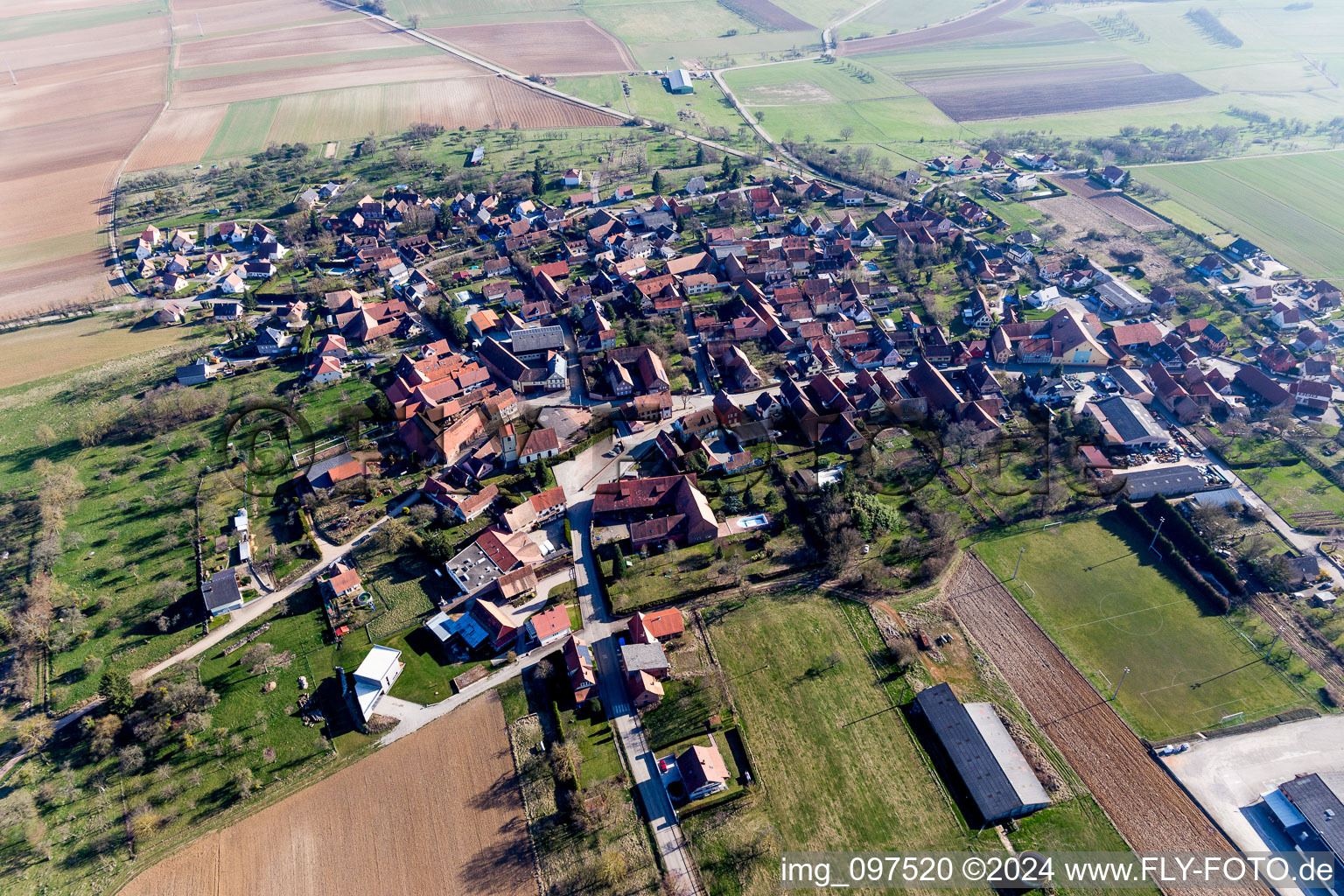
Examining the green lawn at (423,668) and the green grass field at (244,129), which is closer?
the green lawn at (423,668)

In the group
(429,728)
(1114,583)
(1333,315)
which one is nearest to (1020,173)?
(1333,315)

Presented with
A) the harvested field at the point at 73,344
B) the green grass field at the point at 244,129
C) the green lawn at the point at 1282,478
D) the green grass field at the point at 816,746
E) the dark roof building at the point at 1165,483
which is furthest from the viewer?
the green grass field at the point at 244,129

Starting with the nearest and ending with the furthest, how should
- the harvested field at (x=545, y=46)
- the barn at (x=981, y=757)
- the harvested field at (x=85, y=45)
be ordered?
the barn at (x=981, y=757)
the harvested field at (x=85, y=45)
the harvested field at (x=545, y=46)

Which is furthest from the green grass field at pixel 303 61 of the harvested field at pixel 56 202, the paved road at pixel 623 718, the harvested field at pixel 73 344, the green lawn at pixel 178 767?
the green lawn at pixel 178 767

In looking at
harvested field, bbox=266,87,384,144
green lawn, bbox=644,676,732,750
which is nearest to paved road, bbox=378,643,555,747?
green lawn, bbox=644,676,732,750

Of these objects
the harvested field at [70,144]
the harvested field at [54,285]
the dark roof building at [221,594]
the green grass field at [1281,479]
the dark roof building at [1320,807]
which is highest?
the harvested field at [70,144]

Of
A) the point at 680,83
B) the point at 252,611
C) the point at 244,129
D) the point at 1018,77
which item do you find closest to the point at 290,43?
the point at 244,129

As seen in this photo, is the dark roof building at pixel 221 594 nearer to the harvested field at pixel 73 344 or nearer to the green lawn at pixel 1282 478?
the harvested field at pixel 73 344
